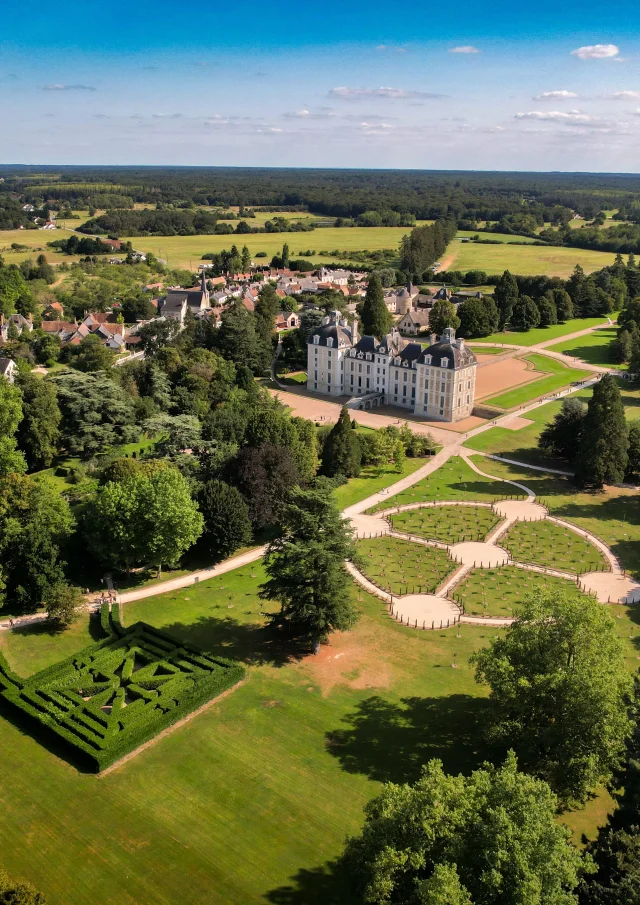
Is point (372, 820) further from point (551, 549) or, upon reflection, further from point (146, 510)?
point (551, 549)

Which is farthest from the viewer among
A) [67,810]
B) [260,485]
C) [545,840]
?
[260,485]

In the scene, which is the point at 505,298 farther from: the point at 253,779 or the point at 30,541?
the point at 253,779

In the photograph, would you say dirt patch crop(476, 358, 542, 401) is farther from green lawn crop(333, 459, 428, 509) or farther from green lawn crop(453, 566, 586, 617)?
green lawn crop(453, 566, 586, 617)

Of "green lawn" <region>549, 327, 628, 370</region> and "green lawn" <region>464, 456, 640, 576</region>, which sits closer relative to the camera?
"green lawn" <region>464, 456, 640, 576</region>

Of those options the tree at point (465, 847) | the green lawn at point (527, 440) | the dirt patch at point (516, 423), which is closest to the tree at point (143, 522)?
the tree at point (465, 847)

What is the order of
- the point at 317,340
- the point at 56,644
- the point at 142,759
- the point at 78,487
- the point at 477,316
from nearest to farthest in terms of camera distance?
the point at 142,759 → the point at 56,644 → the point at 78,487 → the point at 317,340 → the point at 477,316

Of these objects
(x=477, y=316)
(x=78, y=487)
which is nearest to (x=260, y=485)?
(x=78, y=487)

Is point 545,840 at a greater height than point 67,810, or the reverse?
point 545,840

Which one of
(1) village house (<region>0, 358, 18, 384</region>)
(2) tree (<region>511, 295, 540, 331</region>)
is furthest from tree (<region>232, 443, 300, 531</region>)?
(2) tree (<region>511, 295, 540, 331</region>)
